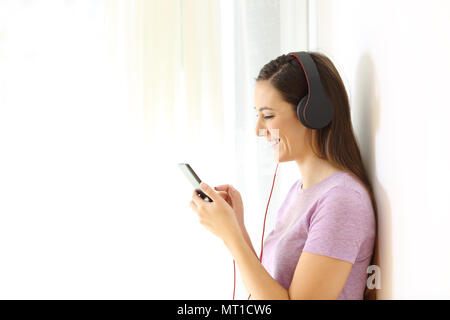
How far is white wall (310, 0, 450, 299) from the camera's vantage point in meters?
0.60

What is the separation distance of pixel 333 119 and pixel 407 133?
0.29 metres

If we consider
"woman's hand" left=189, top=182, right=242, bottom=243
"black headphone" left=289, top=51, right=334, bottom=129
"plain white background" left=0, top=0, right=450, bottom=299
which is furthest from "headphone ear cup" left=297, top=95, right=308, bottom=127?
"plain white background" left=0, top=0, right=450, bottom=299

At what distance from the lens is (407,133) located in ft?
2.40

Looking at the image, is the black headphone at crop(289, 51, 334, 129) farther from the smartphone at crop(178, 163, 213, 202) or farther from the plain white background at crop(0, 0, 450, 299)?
the plain white background at crop(0, 0, 450, 299)

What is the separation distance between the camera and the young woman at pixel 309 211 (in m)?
0.85

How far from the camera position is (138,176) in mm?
1616

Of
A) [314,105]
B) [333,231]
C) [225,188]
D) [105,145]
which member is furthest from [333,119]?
[105,145]

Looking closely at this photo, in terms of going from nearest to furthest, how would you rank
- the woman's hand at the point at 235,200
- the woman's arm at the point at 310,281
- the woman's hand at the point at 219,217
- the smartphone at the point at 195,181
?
1. the woman's arm at the point at 310,281
2. the woman's hand at the point at 219,217
3. the smartphone at the point at 195,181
4. the woman's hand at the point at 235,200

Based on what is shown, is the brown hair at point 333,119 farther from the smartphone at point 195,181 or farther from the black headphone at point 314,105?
the smartphone at point 195,181

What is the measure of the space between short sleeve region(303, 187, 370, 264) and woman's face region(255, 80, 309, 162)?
0.18 metres

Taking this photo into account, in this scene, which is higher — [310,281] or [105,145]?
[105,145]

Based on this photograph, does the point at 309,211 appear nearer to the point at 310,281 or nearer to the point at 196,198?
the point at 310,281

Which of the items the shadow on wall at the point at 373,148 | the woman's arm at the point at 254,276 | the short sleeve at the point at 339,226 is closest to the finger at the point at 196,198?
the woman's arm at the point at 254,276
